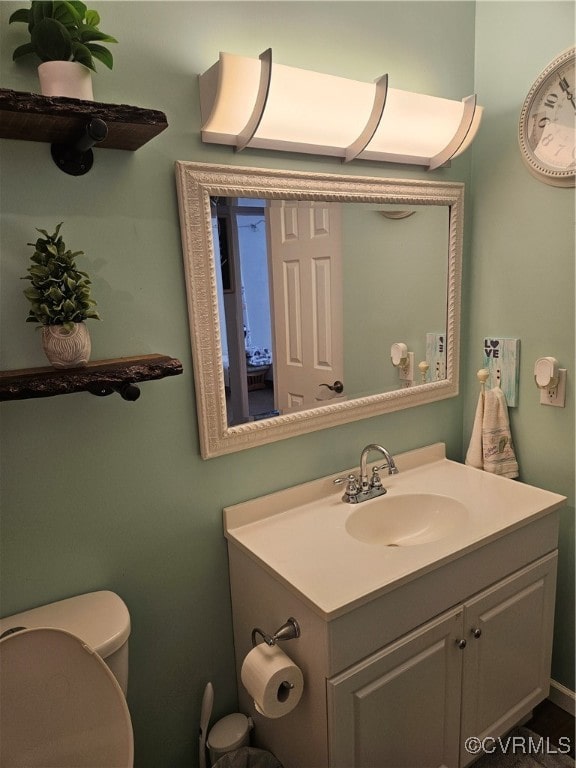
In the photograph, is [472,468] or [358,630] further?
[472,468]

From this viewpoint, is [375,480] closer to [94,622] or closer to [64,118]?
[94,622]

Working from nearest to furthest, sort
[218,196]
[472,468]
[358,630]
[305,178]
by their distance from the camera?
[358,630], [218,196], [305,178], [472,468]

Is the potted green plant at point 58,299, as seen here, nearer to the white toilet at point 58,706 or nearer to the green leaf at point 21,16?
the green leaf at point 21,16

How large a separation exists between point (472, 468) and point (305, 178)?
1136 mm

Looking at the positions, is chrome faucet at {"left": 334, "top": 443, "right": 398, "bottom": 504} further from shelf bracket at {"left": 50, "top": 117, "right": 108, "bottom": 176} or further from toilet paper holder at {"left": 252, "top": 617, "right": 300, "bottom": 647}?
shelf bracket at {"left": 50, "top": 117, "right": 108, "bottom": 176}

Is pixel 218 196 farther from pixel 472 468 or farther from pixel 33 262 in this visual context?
pixel 472 468

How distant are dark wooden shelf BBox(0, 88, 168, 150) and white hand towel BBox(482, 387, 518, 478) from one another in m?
1.36

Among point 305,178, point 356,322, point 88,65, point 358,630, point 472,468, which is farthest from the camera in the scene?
point 472,468

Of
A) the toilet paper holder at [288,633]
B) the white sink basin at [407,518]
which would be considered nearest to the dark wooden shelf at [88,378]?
the toilet paper holder at [288,633]

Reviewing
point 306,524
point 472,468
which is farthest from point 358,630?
point 472,468

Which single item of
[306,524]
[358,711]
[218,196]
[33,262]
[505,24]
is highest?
[505,24]

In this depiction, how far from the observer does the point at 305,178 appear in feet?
4.66

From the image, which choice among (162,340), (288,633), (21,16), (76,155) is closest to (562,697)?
(288,633)

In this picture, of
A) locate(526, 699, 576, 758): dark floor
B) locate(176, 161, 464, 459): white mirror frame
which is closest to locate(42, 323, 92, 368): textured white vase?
locate(176, 161, 464, 459): white mirror frame
